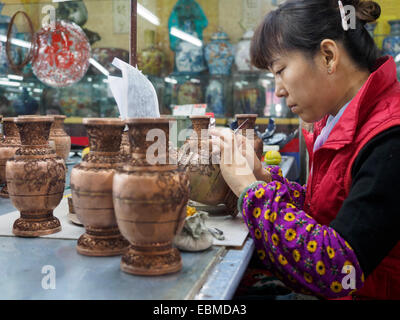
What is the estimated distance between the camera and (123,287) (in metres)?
0.80

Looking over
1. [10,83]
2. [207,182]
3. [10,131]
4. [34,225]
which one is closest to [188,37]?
[10,83]

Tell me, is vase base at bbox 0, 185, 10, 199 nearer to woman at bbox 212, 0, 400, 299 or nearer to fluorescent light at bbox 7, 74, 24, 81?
woman at bbox 212, 0, 400, 299

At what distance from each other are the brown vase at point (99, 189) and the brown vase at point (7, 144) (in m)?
0.72

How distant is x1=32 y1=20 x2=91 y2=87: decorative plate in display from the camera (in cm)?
299

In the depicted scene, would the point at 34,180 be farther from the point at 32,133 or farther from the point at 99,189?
the point at 99,189

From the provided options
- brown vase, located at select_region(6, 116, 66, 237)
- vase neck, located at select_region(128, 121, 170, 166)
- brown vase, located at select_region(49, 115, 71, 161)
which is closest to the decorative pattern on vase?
brown vase, located at select_region(49, 115, 71, 161)

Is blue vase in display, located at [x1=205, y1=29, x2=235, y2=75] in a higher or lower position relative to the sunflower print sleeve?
higher

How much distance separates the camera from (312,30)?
1.13 m

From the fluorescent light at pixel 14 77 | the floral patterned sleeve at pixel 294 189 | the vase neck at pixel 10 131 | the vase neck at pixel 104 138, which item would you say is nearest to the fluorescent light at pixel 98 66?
the fluorescent light at pixel 14 77

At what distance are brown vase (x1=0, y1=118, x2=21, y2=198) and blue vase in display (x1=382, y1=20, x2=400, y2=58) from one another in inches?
128
